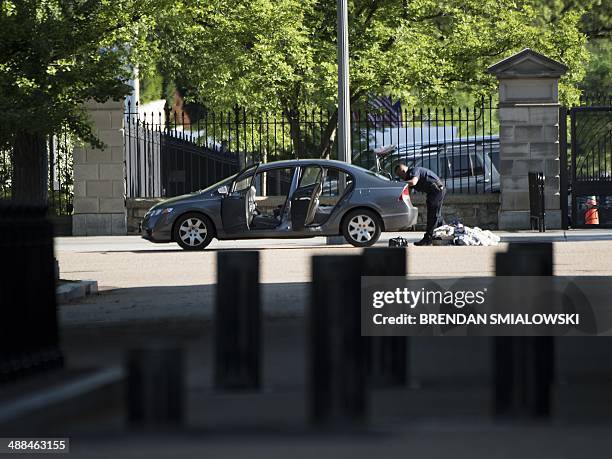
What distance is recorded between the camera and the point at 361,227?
820 inches

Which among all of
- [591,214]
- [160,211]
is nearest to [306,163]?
[160,211]

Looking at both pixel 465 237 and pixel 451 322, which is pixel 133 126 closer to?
pixel 465 237

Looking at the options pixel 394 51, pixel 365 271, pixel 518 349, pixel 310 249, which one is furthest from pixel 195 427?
pixel 394 51

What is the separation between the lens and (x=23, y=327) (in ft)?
23.7

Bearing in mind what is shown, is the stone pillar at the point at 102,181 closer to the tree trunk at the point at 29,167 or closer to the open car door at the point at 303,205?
the open car door at the point at 303,205

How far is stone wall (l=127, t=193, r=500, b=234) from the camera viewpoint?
89.9 feet

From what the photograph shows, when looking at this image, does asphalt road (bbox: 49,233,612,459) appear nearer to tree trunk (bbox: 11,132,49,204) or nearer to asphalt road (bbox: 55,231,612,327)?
asphalt road (bbox: 55,231,612,327)

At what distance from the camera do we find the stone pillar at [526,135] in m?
26.8

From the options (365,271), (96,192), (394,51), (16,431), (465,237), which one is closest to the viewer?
(16,431)

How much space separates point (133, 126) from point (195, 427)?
2240 centimetres

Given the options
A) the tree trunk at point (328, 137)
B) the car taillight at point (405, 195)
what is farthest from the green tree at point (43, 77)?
the tree trunk at point (328, 137)

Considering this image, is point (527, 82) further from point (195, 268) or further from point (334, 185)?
point (195, 268)

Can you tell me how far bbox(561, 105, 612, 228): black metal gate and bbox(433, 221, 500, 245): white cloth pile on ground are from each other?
17.3 feet

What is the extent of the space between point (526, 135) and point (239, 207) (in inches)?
330
